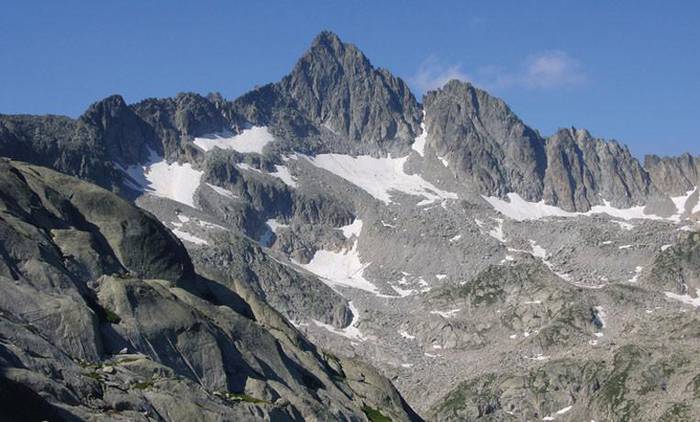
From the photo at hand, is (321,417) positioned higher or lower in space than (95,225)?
lower

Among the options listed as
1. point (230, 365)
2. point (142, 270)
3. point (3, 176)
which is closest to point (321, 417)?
point (230, 365)

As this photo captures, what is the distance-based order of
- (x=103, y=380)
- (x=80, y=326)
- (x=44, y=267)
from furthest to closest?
(x=44, y=267) < (x=80, y=326) < (x=103, y=380)

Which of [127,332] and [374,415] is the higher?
[374,415]

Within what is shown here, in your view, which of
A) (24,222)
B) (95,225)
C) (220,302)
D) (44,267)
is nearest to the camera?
(44,267)

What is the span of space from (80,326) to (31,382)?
1682 cm

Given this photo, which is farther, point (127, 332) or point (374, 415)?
point (374, 415)

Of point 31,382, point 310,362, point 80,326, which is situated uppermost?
point 310,362

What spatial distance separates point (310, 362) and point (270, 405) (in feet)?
89.4

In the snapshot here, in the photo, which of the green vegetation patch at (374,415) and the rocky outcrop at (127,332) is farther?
the green vegetation patch at (374,415)

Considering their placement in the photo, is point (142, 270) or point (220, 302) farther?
point (220, 302)

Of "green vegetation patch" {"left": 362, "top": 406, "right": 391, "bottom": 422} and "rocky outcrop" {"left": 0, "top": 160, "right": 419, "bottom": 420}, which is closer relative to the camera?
"rocky outcrop" {"left": 0, "top": 160, "right": 419, "bottom": 420}

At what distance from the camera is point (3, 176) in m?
83.4

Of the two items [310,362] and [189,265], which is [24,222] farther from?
[310,362]

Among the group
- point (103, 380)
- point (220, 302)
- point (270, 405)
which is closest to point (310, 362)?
point (220, 302)
